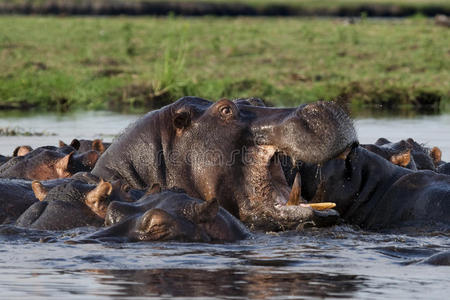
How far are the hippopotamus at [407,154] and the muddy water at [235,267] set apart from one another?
1.06 metres

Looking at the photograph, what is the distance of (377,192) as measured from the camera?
23.6 ft

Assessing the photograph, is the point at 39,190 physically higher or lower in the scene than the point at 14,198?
higher

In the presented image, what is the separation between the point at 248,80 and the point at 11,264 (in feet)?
48.3

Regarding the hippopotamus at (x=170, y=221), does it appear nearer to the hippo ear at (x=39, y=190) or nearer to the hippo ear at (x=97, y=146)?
the hippo ear at (x=39, y=190)

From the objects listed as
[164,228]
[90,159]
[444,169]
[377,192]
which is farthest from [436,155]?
[164,228]

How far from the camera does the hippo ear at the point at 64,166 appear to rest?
8086mm

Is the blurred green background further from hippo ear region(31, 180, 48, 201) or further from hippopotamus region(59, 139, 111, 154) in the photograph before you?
hippo ear region(31, 180, 48, 201)

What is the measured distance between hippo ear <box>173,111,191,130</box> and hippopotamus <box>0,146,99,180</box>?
58.7 inches

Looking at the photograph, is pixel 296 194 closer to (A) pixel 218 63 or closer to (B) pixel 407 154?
(B) pixel 407 154

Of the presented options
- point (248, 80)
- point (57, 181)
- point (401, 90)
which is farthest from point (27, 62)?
point (57, 181)

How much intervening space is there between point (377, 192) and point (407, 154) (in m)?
0.67

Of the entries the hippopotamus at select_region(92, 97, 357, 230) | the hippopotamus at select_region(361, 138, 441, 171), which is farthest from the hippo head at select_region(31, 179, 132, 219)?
the hippopotamus at select_region(361, 138, 441, 171)

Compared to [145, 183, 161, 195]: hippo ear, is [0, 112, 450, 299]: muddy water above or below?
below

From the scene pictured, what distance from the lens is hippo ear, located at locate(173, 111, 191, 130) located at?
6.84m
